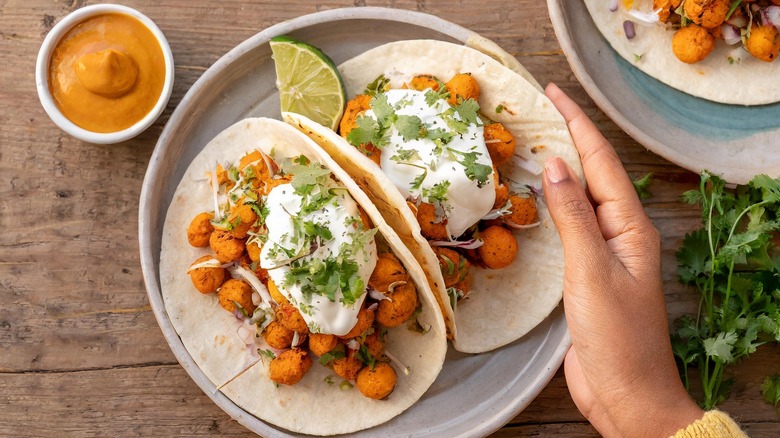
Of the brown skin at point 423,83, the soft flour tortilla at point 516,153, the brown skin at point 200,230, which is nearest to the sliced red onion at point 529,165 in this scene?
the soft flour tortilla at point 516,153

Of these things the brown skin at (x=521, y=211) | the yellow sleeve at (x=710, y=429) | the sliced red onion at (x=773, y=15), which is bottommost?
the yellow sleeve at (x=710, y=429)

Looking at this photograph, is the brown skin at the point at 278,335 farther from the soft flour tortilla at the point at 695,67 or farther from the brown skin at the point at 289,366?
the soft flour tortilla at the point at 695,67

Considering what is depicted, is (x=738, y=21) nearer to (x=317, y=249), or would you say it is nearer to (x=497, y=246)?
(x=497, y=246)

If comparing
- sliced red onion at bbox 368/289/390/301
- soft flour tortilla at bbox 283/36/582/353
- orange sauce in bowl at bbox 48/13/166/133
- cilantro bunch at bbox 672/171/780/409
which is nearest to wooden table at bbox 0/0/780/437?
orange sauce in bowl at bbox 48/13/166/133

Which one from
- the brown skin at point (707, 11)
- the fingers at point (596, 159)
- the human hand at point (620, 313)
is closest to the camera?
the human hand at point (620, 313)

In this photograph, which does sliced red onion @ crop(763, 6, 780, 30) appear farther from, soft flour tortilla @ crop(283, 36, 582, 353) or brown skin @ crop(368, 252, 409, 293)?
brown skin @ crop(368, 252, 409, 293)

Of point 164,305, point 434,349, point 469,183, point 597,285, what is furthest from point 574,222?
point 164,305

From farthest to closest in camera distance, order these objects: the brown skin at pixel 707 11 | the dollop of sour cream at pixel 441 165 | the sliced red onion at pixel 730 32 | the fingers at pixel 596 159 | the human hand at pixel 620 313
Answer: the sliced red onion at pixel 730 32, the brown skin at pixel 707 11, the fingers at pixel 596 159, the dollop of sour cream at pixel 441 165, the human hand at pixel 620 313
